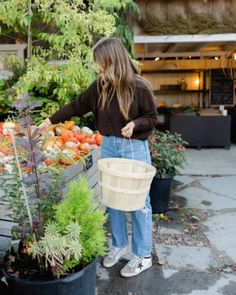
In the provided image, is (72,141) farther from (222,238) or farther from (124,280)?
(222,238)

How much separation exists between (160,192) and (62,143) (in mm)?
1301

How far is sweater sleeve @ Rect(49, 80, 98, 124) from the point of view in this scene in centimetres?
267

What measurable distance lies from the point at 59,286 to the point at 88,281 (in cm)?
20

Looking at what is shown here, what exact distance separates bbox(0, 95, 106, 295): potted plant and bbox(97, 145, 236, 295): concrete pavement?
27.5 inches

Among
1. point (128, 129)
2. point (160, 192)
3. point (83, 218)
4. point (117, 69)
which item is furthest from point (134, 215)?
point (160, 192)

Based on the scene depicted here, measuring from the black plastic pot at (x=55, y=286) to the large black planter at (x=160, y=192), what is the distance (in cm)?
199

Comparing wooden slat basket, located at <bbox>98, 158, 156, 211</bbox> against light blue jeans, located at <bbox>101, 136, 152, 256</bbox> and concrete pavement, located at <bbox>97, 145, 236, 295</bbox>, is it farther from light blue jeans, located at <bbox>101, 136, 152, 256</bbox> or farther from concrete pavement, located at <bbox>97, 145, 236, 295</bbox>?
concrete pavement, located at <bbox>97, 145, 236, 295</bbox>

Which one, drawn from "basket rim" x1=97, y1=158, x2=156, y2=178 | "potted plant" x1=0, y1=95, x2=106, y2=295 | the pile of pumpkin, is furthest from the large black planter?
"potted plant" x1=0, y1=95, x2=106, y2=295

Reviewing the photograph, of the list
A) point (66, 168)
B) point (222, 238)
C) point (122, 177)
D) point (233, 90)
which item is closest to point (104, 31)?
point (66, 168)

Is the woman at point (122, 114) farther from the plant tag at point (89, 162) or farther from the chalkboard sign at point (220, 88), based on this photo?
the chalkboard sign at point (220, 88)

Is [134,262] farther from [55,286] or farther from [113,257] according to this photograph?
[55,286]

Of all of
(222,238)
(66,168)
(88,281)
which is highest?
(66,168)

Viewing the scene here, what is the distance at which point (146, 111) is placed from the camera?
2.49 metres

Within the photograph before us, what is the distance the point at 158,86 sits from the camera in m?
12.6
